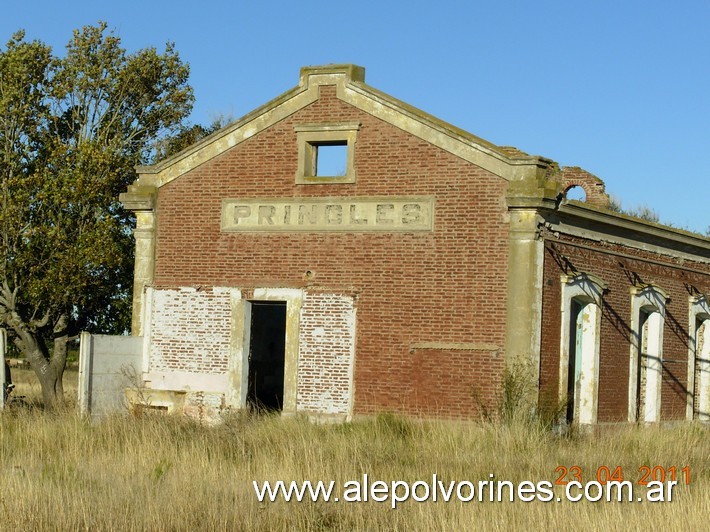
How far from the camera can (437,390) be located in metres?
18.8

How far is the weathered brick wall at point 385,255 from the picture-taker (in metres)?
18.8

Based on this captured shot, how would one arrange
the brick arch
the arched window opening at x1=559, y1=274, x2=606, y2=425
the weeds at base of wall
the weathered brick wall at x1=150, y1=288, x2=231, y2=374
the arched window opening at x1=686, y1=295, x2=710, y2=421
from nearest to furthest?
the weeds at base of wall, the arched window opening at x1=559, y1=274, x2=606, y2=425, the weathered brick wall at x1=150, y1=288, x2=231, y2=374, the arched window opening at x1=686, y1=295, x2=710, y2=421, the brick arch

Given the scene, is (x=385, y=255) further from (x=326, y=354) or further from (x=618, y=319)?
(x=618, y=319)

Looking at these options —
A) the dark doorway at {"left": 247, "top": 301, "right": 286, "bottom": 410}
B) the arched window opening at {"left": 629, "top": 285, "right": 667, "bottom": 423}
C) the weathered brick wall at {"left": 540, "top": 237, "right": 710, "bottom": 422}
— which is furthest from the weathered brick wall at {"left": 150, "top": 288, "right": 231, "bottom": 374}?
the arched window opening at {"left": 629, "top": 285, "right": 667, "bottom": 423}

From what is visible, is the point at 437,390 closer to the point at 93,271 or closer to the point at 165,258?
the point at 165,258

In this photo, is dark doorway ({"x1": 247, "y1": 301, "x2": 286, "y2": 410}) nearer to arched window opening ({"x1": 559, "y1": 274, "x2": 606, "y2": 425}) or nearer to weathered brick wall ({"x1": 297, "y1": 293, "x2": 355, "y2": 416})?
weathered brick wall ({"x1": 297, "y1": 293, "x2": 355, "y2": 416})

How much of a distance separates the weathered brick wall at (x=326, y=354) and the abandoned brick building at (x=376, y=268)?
3 cm

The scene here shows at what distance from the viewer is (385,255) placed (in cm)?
1945

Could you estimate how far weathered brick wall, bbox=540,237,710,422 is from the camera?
62.5 feet

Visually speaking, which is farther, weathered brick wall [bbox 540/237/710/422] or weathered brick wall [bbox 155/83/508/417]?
weathered brick wall [bbox 540/237/710/422]

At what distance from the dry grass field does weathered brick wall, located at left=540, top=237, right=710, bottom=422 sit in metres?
1.23

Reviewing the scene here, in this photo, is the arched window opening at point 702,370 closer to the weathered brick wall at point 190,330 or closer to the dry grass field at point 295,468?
the dry grass field at point 295,468

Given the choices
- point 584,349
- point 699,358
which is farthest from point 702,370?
point 584,349

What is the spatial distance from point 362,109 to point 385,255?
109 inches
